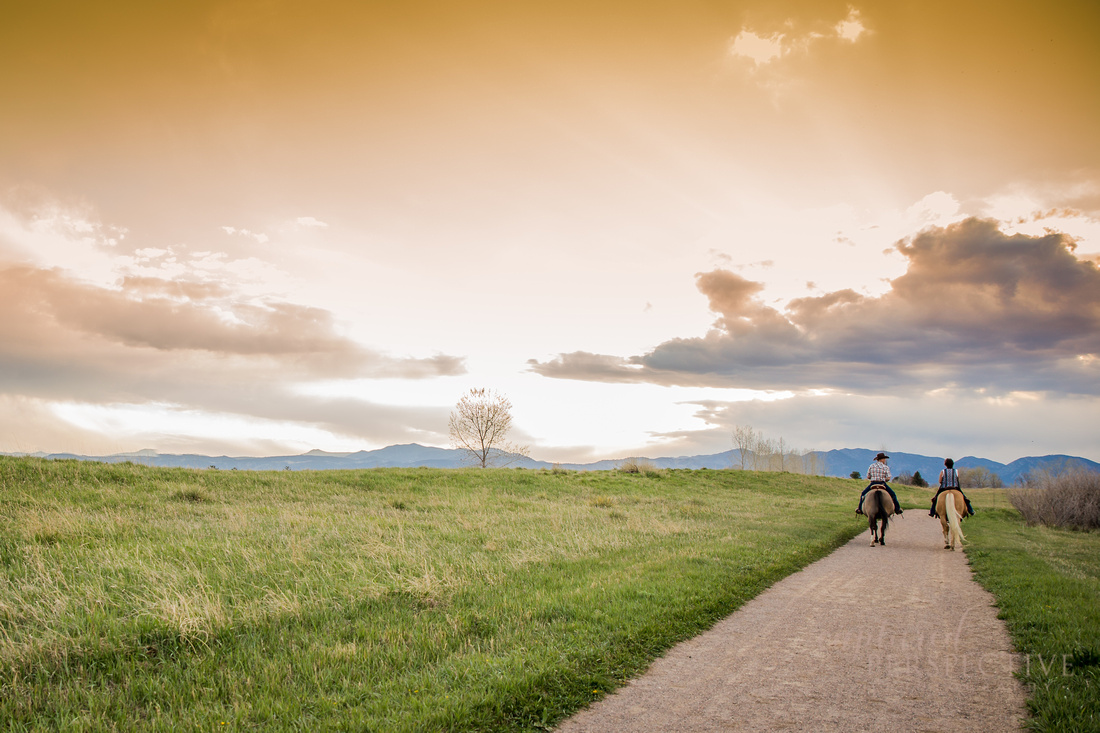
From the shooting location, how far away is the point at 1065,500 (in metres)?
39.3

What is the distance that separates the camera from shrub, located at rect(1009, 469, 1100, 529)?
37.9 m

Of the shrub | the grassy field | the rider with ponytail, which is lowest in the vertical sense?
the shrub

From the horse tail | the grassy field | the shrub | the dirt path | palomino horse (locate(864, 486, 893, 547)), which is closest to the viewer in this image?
the dirt path

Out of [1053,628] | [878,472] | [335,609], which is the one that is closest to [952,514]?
[878,472]

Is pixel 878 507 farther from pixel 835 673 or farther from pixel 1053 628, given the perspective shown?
pixel 835 673

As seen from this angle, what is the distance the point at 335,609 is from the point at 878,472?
1839 centimetres

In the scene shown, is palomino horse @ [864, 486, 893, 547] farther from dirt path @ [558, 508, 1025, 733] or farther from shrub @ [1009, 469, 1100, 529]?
shrub @ [1009, 469, 1100, 529]

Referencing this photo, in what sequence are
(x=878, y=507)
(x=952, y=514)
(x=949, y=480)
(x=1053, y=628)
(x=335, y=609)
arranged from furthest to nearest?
(x=878, y=507)
(x=949, y=480)
(x=952, y=514)
(x=335, y=609)
(x=1053, y=628)

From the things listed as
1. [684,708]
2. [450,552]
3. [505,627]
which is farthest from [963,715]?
[450,552]

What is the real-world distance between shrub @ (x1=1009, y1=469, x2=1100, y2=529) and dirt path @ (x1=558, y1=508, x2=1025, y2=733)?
127ft

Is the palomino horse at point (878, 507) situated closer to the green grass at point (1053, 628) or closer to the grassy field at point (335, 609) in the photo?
the grassy field at point (335, 609)

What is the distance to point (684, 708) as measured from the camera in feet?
18.9

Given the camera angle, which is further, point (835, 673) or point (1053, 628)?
point (1053, 628)

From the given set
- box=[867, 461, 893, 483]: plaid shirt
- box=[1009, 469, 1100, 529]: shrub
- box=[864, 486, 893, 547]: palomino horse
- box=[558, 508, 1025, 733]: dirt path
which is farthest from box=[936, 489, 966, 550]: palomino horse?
box=[1009, 469, 1100, 529]: shrub
